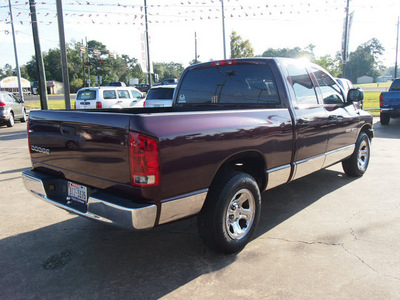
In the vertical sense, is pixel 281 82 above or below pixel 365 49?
below

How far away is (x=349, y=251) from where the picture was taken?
10.2 feet

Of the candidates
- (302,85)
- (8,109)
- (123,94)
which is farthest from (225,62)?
(8,109)

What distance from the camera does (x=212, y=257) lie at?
3.03m

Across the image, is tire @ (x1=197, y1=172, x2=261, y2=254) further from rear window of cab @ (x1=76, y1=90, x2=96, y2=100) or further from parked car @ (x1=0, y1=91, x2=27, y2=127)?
parked car @ (x1=0, y1=91, x2=27, y2=127)

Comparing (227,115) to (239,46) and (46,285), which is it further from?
(239,46)

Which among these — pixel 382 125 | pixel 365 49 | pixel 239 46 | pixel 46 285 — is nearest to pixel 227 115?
pixel 46 285

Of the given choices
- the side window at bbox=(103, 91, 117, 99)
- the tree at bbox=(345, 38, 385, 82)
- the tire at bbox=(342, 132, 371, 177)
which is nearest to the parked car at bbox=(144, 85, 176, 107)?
the side window at bbox=(103, 91, 117, 99)

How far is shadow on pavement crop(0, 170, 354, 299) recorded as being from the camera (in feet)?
8.39

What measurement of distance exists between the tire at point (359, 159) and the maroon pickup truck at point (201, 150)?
105 cm

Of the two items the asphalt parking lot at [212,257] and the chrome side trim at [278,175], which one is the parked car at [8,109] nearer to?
the asphalt parking lot at [212,257]

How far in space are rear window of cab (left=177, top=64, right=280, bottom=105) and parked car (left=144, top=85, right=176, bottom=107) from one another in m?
7.08

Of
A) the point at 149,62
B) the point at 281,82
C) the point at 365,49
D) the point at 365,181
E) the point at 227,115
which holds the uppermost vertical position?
the point at 365,49

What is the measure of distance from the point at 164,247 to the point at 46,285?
1119mm

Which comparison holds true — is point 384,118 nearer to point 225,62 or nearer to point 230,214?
point 225,62
